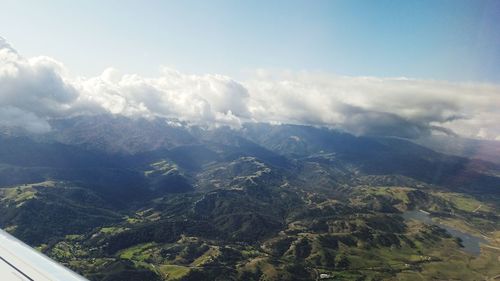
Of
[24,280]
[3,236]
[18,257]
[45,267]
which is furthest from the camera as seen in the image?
[3,236]

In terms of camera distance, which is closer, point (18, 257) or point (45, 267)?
point (45, 267)

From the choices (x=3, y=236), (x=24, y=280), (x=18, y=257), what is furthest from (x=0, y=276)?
(x=3, y=236)

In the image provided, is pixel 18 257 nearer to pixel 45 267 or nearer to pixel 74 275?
pixel 45 267

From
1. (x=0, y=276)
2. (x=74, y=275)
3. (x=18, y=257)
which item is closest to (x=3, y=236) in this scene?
(x=18, y=257)

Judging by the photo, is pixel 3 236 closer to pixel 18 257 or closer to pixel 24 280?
pixel 18 257

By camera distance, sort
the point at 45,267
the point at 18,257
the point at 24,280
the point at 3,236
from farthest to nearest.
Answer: the point at 3,236
the point at 18,257
the point at 45,267
the point at 24,280

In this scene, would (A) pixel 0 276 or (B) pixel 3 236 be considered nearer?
(A) pixel 0 276

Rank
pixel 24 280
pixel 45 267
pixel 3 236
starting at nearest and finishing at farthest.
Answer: pixel 24 280, pixel 45 267, pixel 3 236
